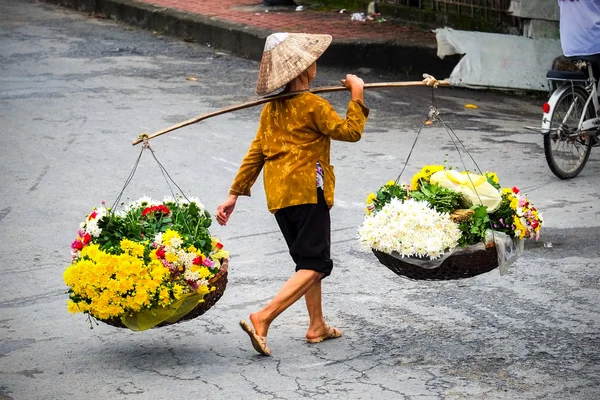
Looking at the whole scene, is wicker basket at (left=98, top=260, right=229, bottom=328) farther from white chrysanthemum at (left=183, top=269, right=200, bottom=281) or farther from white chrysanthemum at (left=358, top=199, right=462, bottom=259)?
white chrysanthemum at (left=358, top=199, right=462, bottom=259)

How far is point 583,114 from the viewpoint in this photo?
8.81m

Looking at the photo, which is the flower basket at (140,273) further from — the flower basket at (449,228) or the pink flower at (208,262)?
the flower basket at (449,228)

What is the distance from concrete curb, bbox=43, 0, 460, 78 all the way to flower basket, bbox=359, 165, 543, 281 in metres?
7.78

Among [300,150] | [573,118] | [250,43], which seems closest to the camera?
[300,150]

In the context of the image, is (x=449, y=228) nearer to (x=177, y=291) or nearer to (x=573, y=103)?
(x=177, y=291)

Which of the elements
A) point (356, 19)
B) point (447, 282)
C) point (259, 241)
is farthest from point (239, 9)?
point (447, 282)

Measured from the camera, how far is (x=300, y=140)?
208 inches

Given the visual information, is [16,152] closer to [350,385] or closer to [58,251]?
[58,251]

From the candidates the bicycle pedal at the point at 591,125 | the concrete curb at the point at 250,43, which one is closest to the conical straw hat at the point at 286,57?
the bicycle pedal at the point at 591,125

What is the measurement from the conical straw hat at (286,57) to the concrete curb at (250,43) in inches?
314

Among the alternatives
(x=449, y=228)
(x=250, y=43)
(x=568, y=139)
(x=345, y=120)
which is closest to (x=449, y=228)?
(x=449, y=228)

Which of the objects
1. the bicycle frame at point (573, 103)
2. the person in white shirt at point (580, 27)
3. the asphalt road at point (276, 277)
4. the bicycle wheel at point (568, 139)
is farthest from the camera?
the person in white shirt at point (580, 27)

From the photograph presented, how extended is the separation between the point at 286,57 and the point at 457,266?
52.3 inches

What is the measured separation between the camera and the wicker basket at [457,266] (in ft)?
17.0
